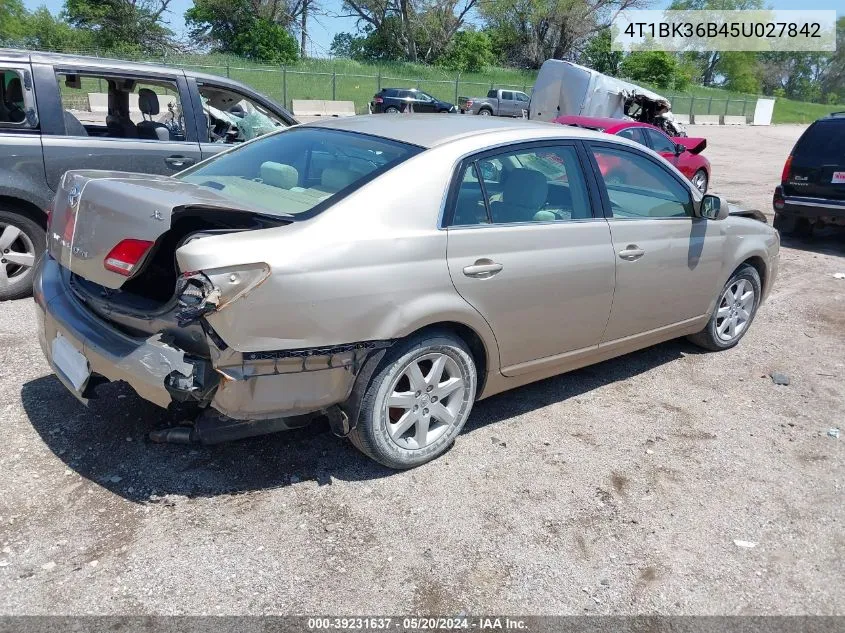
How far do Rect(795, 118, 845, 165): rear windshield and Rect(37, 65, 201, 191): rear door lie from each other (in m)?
7.85

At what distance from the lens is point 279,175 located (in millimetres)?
3672

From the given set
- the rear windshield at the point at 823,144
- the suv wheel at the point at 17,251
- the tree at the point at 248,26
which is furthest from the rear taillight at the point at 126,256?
the tree at the point at 248,26

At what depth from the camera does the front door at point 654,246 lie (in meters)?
4.24

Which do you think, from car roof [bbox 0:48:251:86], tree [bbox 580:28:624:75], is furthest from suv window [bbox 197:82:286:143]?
tree [bbox 580:28:624:75]

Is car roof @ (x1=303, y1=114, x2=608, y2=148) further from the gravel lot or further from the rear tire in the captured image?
the rear tire

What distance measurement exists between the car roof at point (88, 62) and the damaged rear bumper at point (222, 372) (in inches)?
129

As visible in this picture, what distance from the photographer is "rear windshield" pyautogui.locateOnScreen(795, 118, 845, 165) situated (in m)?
9.30

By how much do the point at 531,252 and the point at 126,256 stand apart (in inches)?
75.8

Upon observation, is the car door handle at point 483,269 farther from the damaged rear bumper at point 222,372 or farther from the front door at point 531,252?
the damaged rear bumper at point 222,372

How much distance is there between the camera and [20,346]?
4.76m

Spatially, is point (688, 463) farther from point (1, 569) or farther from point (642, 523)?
point (1, 569)

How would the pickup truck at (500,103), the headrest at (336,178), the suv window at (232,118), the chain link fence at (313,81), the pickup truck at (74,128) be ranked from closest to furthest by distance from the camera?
the headrest at (336,178) → the pickup truck at (74,128) → the suv window at (232,118) → the chain link fence at (313,81) → the pickup truck at (500,103)

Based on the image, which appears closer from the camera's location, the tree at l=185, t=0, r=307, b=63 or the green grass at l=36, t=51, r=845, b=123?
the green grass at l=36, t=51, r=845, b=123

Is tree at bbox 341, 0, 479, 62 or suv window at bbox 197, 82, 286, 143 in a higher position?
tree at bbox 341, 0, 479, 62
